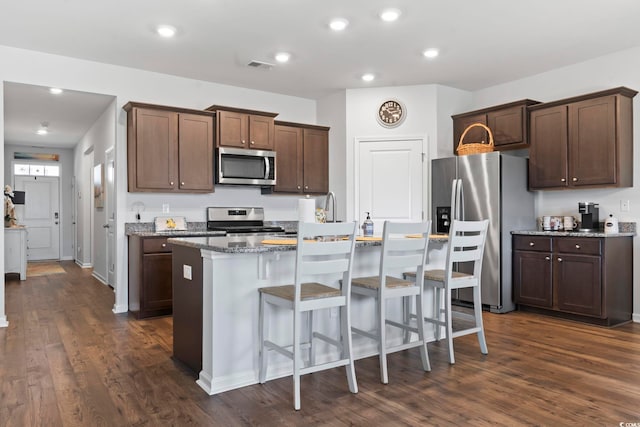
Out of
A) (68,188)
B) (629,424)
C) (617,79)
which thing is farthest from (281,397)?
(68,188)

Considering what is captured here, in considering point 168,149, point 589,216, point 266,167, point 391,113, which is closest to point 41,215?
point 168,149

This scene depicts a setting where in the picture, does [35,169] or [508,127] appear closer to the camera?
[508,127]

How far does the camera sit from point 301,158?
6.03 metres

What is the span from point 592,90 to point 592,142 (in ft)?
2.11

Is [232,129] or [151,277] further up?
[232,129]

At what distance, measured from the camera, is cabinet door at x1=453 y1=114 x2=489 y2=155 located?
547cm

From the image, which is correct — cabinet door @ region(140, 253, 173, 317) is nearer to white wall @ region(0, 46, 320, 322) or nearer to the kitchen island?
white wall @ region(0, 46, 320, 322)

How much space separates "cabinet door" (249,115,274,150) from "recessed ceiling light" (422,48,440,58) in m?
1.99

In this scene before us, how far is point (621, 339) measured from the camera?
3.81 meters

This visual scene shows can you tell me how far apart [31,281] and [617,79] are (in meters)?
8.00

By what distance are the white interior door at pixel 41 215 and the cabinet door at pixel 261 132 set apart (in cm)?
675

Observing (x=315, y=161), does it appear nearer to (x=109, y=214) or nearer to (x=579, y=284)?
(x=109, y=214)

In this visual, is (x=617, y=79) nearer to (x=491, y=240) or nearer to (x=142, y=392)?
(x=491, y=240)

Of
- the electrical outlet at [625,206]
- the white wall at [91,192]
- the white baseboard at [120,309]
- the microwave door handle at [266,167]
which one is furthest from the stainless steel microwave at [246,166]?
the electrical outlet at [625,206]
